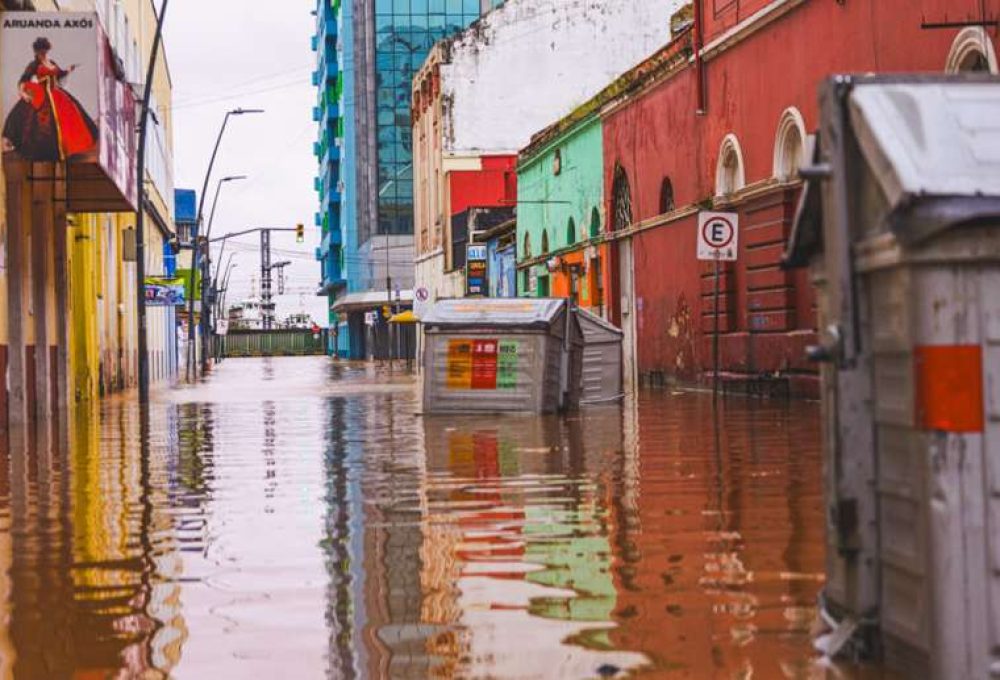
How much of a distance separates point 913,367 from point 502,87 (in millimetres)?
62753

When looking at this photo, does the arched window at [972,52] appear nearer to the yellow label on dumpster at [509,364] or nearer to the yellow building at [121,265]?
the yellow label on dumpster at [509,364]

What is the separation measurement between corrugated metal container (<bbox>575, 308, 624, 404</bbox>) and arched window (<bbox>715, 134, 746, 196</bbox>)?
3.86 meters

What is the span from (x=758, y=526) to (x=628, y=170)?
1171 inches

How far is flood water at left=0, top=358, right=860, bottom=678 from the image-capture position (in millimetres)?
6102

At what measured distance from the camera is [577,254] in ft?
149

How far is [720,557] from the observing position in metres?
8.35

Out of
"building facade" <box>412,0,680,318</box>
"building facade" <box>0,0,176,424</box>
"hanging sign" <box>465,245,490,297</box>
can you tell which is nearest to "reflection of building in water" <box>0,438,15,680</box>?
"building facade" <box>0,0,176,424</box>

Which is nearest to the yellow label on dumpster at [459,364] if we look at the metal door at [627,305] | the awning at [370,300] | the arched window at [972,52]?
the arched window at [972,52]

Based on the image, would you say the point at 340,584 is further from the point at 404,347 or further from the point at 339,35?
the point at 339,35

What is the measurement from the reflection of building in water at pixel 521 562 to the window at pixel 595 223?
26894 millimetres

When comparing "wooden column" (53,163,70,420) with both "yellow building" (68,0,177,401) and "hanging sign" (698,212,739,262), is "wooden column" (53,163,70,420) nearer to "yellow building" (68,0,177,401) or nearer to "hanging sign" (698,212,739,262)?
"yellow building" (68,0,177,401)

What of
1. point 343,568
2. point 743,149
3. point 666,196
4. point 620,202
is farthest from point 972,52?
point 620,202

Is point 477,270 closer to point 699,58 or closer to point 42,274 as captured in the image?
point 699,58

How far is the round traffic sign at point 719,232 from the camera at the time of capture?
22.7m
